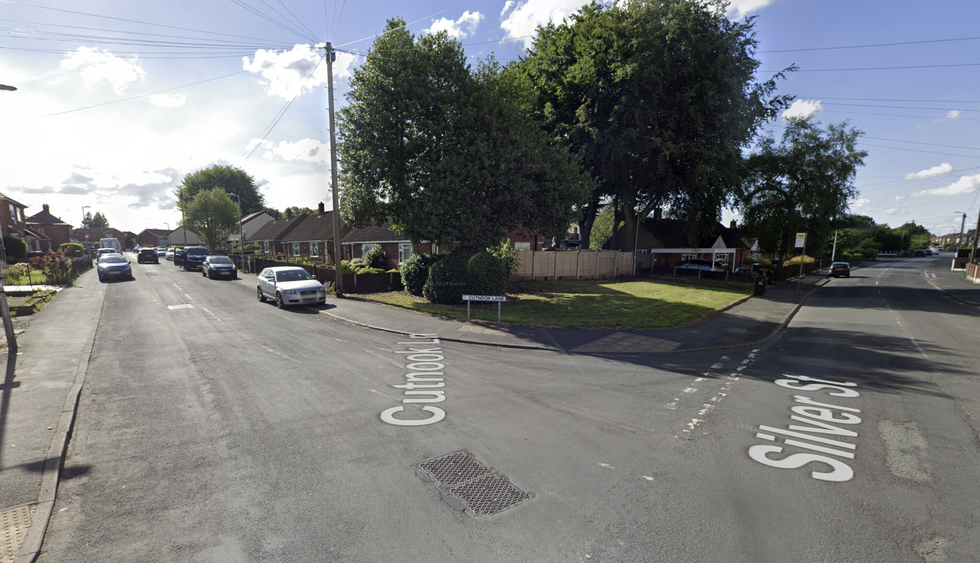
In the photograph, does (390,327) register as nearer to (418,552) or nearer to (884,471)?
(418,552)

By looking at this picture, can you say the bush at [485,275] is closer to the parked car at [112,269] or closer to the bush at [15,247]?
the parked car at [112,269]

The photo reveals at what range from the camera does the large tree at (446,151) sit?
15.8 m

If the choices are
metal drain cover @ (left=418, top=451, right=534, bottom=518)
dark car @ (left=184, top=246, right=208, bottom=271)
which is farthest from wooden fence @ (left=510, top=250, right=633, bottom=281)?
dark car @ (left=184, top=246, right=208, bottom=271)

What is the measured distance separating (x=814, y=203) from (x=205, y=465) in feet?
138

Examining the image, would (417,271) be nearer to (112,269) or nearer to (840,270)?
(112,269)

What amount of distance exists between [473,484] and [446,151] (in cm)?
1433

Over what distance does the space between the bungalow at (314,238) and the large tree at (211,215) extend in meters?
8.28

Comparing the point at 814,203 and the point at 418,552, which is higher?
the point at 814,203

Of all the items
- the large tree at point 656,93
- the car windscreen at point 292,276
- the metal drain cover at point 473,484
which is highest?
the large tree at point 656,93

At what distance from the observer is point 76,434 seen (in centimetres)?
553

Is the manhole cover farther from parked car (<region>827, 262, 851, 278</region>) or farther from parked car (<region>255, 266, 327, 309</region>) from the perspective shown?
parked car (<region>827, 262, 851, 278</region>)

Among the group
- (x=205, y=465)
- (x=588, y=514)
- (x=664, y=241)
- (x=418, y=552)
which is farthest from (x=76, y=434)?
(x=664, y=241)

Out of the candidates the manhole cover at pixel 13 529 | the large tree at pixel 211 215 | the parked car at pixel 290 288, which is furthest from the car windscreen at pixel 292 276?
the large tree at pixel 211 215

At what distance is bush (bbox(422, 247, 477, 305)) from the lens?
1633 cm
